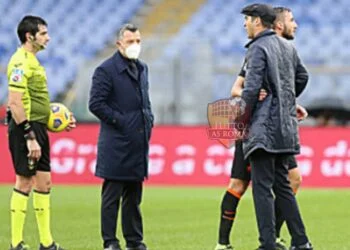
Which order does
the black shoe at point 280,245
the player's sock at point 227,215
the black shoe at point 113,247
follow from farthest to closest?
the black shoe at point 280,245 → the player's sock at point 227,215 → the black shoe at point 113,247

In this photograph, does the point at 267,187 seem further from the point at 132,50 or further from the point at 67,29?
the point at 67,29

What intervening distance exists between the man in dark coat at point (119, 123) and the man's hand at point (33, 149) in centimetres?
55

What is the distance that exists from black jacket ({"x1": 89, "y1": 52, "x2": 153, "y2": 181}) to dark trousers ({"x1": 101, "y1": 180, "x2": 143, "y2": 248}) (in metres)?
0.15

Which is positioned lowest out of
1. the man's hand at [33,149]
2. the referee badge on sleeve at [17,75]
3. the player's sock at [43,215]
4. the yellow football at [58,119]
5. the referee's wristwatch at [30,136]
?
the player's sock at [43,215]

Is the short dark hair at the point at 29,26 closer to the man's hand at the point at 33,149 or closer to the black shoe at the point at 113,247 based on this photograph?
the man's hand at the point at 33,149

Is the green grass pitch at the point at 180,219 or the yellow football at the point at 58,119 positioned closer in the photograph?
the yellow football at the point at 58,119

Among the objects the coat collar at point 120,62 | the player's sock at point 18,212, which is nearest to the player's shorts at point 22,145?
the player's sock at point 18,212

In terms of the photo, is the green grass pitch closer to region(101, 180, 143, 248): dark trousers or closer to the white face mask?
region(101, 180, 143, 248): dark trousers

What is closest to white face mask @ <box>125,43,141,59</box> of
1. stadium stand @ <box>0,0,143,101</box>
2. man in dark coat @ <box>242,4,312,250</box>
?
man in dark coat @ <box>242,4,312,250</box>

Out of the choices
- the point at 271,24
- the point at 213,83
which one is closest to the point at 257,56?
the point at 271,24

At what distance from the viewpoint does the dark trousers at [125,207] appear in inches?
379

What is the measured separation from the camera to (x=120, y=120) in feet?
31.3

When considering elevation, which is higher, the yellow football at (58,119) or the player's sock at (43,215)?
the yellow football at (58,119)

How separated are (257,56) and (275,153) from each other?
2.63ft
